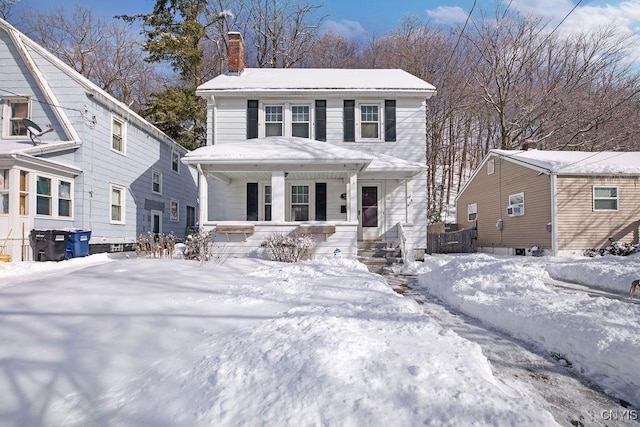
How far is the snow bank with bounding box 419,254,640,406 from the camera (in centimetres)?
300

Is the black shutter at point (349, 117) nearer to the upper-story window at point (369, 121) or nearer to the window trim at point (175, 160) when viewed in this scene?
the upper-story window at point (369, 121)

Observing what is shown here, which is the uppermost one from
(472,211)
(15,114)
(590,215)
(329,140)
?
(15,114)

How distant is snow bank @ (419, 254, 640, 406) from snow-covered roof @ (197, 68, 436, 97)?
8.29 metres

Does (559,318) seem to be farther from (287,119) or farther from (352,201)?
(287,119)

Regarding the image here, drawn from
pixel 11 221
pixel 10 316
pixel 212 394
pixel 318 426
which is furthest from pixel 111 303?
pixel 11 221

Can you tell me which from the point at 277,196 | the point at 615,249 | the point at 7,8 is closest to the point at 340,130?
the point at 277,196

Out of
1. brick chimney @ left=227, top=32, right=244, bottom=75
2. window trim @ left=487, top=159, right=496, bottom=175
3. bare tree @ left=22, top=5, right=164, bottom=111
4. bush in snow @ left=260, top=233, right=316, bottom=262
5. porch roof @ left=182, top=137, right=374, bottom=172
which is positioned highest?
bare tree @ left=22, top=5, right=164, bottom=111

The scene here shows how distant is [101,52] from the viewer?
23.2m

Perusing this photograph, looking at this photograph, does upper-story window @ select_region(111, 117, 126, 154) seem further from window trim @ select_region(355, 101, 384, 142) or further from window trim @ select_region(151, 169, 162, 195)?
window trim @ select_region(355, 101, 384, 142)

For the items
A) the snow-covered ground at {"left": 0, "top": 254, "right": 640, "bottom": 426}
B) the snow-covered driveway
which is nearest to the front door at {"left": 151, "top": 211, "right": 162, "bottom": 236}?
the snow-covered ground at {"left": 0, "top": 254, "right": 640, "bottom": 426}

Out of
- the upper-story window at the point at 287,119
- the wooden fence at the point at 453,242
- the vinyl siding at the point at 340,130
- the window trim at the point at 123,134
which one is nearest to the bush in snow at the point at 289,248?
the vinyl siding at the point at 340,130

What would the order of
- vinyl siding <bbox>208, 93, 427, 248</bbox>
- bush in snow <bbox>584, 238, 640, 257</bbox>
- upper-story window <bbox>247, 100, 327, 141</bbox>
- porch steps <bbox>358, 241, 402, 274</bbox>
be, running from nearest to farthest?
porch steps <bbox>358, 241, 402, 274</bbox>, bush in snow <bbox>584, 238, 640, 257</bbox>, vinyl siding <bbox>208, 93, 427, 248</bbox>, upper-story window <bbox>247, 100, 327, 141</bbox>

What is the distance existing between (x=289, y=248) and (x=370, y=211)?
439 centimetres

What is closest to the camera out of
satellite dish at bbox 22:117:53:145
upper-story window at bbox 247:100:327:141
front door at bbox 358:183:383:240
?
satellite dish at bbox 22:117:53:145
